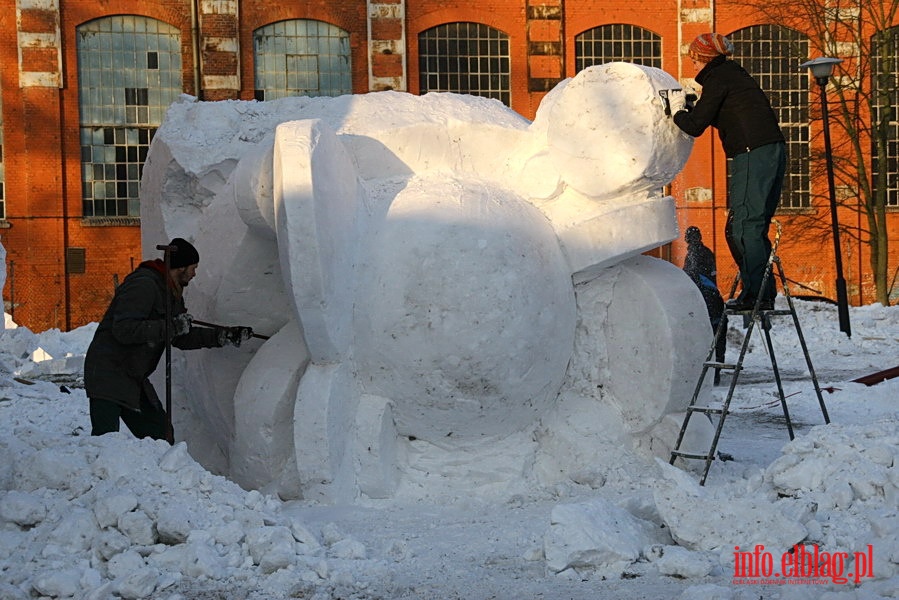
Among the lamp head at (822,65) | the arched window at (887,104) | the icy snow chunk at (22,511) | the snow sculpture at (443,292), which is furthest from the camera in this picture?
the arched window at (887,104)

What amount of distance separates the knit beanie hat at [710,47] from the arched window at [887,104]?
1893 cm

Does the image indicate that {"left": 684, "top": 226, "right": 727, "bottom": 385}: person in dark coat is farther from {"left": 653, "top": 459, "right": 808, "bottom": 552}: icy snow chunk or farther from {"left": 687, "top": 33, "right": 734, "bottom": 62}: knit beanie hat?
{"left": 653, "top": 459, "right": 808, "bottom": 552}: icy snow chunk

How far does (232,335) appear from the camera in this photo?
643 cm

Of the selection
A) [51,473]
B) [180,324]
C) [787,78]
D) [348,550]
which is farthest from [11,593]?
[787,78]

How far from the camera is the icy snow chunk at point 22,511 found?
4.86m

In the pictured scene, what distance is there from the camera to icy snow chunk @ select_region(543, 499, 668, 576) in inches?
184

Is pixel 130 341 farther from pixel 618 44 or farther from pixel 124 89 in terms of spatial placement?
pixel 618 44

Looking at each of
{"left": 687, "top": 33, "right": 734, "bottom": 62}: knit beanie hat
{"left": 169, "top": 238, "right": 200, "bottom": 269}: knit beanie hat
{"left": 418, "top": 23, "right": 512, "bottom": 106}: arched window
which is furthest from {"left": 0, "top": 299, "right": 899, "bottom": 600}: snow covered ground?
{"left": 418, "top": 23, "right": 512, "bottom": 106}: arched window

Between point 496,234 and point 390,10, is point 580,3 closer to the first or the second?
point 390,10

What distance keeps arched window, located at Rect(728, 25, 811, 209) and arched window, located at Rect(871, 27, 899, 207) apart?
144cm

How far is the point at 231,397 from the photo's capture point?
22.3 ft

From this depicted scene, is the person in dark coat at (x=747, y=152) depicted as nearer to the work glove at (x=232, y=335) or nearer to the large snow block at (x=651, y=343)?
the large snow block at (x=651, y=343)

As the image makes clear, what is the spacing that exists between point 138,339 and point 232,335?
1.67ft

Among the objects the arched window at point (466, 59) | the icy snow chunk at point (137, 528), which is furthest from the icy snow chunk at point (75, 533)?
the arched window at point (466, 59)
